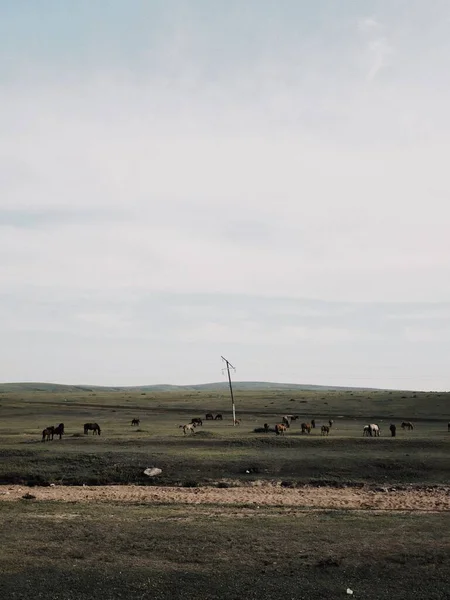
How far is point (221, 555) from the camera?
60.4ft

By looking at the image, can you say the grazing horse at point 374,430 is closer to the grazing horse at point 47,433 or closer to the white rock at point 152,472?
the white rock at point 152,472

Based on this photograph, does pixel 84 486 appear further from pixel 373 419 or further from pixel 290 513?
pixel 373 419

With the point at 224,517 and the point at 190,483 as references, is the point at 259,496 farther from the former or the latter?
the point at 224,517

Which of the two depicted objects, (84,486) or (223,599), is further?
(84,486)

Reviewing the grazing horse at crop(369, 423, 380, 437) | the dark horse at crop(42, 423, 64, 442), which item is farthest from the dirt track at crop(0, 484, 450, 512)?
the grazing horse at crop(369, 423, 380, 437)

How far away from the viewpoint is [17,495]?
101 feet

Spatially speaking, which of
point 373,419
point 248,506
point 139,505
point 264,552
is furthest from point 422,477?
point 373,419

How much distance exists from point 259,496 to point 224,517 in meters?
6.86

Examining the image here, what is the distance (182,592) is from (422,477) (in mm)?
24582

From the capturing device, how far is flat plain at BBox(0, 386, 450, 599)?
16172mm

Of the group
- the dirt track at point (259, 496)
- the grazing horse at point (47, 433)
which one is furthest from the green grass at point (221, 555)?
the grazing horse at point (47, 433)

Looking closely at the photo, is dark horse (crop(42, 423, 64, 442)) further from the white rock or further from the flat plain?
the white rock

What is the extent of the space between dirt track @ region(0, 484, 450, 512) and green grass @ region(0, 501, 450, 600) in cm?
362

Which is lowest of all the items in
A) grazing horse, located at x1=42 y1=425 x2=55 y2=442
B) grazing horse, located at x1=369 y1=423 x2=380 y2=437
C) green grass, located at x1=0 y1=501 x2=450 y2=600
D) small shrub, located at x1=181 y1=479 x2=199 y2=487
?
small shrub, located at x1=181 y1=479 x2=199 y2=487
